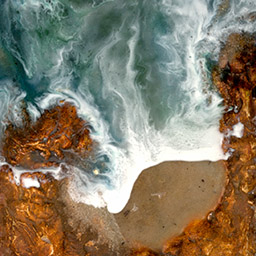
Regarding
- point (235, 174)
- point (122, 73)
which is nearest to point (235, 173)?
point (235, 174)

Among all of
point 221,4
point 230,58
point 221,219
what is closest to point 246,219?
point 221,219

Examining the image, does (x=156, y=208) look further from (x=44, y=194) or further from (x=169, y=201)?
(x=44, y=194)

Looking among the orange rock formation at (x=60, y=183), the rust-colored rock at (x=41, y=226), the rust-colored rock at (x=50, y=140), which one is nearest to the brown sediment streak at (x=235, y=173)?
the orange rock formation at (x=60, y=183)

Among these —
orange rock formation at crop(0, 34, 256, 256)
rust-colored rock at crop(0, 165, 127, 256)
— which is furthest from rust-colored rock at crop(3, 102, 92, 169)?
rust-colored rock at crop(0, 165, 127, 256)

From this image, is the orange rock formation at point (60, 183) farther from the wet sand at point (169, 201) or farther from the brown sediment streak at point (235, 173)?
the wet sand at point (169, 201)

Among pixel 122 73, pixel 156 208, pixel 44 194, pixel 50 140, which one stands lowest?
pixel 156 208

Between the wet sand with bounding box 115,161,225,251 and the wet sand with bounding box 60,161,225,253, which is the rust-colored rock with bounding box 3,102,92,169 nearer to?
the wet sand with bounding box 60,161,225,253
